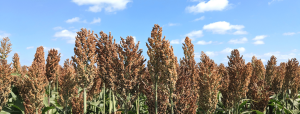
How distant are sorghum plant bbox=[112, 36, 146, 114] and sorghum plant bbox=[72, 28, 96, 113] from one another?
4.33ft

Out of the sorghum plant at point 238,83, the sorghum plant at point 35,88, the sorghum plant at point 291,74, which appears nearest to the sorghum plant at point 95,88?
the sorghum plant at point 35,88

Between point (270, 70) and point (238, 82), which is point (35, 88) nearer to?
point (238, 82)

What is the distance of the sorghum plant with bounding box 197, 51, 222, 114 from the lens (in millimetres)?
5305

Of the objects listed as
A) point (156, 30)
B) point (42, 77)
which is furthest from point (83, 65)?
point (156, 30)

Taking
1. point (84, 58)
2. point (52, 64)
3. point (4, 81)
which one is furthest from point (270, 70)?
point (4, 81)

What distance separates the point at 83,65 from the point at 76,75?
0.40m

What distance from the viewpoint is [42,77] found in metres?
6.15

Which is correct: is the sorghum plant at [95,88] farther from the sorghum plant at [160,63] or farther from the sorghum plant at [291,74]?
the sorghum plant at [291,74]

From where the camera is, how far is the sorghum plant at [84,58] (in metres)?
6.17

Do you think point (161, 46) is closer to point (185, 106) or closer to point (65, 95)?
point (185, 106)

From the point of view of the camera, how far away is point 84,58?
20.4ft

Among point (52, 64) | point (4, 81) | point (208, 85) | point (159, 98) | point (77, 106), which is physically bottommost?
point (77, 106)

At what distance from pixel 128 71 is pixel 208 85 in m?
2.12

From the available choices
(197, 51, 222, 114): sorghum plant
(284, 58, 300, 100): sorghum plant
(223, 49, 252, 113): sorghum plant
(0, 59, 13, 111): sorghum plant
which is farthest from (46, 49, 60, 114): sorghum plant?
(284, 58, 300, 100): sorghum plant
